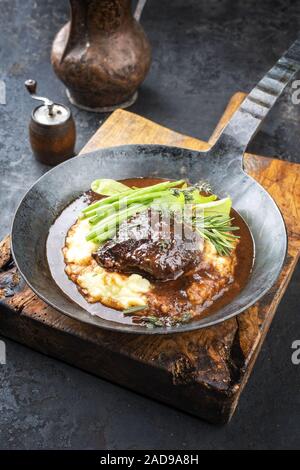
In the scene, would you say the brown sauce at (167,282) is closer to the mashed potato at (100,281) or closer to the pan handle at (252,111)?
the mashed potato at (100,281)

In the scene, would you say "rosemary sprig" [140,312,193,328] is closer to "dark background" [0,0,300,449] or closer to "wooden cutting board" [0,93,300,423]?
"wooden cutting board" [0,93,300,423]

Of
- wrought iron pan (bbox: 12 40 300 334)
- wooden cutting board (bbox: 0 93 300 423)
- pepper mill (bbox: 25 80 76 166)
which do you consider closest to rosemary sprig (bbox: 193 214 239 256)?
wrought iron pan (bbox: 12 40 300 334)

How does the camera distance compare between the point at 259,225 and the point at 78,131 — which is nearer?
the point at 259,225

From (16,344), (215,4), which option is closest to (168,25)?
(215,4)

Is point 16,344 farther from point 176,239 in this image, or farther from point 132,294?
point 176,239

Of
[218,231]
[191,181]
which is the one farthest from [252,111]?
[218,231]

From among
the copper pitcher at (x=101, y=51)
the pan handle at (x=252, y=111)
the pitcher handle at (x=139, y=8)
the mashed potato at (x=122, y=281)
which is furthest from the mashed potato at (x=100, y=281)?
the pitcher handle at (x=139, y=8)
